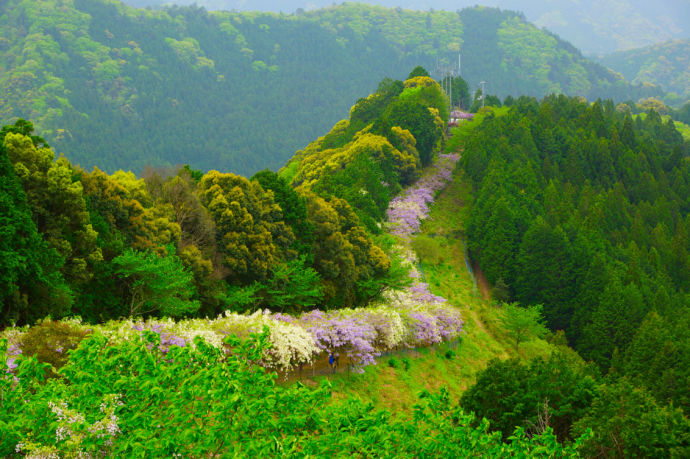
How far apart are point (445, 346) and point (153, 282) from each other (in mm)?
22848

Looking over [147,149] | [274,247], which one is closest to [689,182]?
[274,247]

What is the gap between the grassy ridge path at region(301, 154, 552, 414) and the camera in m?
30.8

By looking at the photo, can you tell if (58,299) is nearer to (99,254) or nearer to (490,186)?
(99,254)

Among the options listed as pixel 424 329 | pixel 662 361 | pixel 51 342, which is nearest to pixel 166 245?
pixel 51 342

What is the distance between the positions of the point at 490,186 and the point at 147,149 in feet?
454

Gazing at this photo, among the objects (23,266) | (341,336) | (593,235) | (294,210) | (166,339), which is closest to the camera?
(166,339)

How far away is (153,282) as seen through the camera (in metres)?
28.3

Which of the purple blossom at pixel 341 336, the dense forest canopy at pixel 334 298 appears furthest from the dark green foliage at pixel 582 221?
the purple blossom at pixel 341 336

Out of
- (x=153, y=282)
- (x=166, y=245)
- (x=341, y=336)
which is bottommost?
(x=341, y=336)

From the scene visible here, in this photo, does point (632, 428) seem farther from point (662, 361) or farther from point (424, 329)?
point (662, 361)

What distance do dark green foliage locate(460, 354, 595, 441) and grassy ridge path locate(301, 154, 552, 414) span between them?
3.80 metres

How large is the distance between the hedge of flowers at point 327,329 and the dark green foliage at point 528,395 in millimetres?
7212

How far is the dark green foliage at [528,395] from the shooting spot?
24.5 metres

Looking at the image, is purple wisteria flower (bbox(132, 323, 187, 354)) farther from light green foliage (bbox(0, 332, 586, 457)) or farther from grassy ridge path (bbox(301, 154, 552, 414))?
light green foliage (bbox(0, 332, 586, 457))
